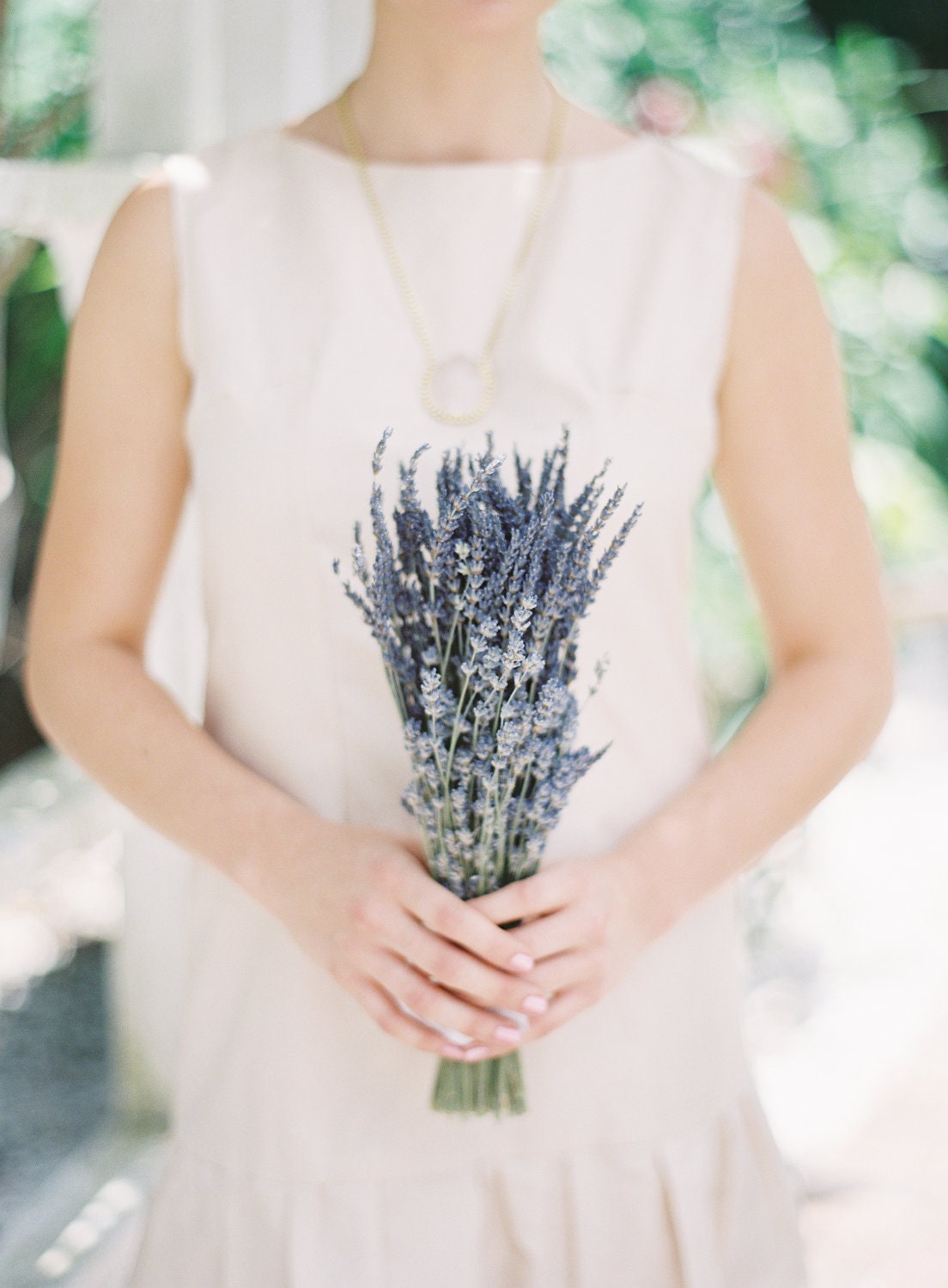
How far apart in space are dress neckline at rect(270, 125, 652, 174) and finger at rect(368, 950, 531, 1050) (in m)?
0.80

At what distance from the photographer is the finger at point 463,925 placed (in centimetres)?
91

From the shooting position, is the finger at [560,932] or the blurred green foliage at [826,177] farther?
the blurred green foliage at [826,177]

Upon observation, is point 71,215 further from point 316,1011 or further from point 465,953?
point 465,953

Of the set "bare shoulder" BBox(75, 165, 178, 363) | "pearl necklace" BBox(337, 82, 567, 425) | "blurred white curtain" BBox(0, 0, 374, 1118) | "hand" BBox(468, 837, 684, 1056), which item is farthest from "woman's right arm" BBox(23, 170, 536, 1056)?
"blurred white curtain" BBox(0, 0, 374, 1118)

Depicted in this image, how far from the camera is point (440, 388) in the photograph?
48.2 inches

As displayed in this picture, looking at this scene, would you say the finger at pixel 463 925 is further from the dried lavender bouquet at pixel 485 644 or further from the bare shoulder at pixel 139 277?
the bare shoulder at pixel 139 277

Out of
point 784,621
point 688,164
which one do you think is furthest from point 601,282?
point 784,621

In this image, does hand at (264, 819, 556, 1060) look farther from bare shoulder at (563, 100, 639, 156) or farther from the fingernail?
bare shoulder at (563, 100, 639, 156)

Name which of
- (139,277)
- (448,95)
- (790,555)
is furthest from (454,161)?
(790,555)

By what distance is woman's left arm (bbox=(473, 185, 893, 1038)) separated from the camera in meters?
1.17

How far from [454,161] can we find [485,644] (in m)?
0.70

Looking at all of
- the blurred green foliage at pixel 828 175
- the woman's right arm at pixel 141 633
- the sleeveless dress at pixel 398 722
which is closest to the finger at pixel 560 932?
the woman's right arm at pixel 141 633

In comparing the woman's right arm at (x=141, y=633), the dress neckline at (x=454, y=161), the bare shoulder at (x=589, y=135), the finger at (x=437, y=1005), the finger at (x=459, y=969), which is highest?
the bare shoulder at (x=589, y=135)

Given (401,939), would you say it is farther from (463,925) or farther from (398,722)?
(398,722)
